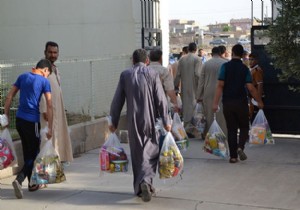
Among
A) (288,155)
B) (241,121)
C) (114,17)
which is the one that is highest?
(114,17)

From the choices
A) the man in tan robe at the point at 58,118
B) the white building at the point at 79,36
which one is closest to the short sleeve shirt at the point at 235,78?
the man in tan robe at the point at 58,118

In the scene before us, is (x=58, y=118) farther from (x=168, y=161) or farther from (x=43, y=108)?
(x=168, y=161)

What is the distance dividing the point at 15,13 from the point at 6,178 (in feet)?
16.1

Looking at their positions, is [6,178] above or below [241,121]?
below

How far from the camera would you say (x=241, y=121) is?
28.5ft

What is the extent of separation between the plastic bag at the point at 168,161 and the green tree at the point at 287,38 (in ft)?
5.96

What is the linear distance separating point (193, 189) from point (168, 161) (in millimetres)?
835

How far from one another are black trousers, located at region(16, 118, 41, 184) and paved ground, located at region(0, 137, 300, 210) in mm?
317

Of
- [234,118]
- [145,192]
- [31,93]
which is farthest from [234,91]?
[31,93]

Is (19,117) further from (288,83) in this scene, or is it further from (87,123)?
(288,83)

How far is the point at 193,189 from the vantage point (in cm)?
719

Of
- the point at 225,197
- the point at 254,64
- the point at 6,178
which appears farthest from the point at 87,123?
the point at 225,197

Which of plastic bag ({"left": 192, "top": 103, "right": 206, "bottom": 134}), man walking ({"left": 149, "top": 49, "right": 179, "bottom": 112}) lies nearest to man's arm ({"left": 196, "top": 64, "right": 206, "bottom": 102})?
plastic bag ({"left": 192, "top": 103, "right": 206, "bottom": 134})

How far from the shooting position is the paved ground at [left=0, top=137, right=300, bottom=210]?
651 cm
